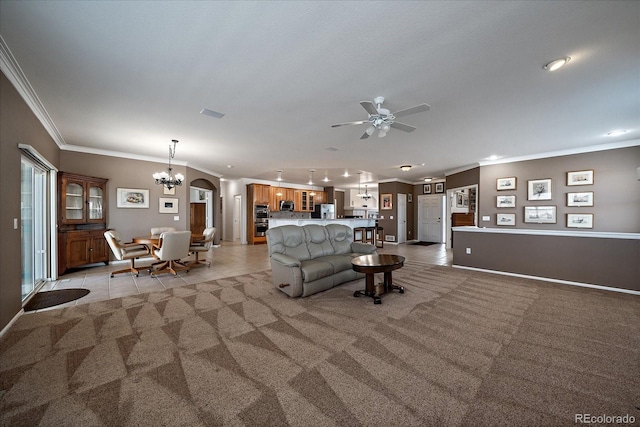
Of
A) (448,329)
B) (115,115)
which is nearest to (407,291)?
(448,329)

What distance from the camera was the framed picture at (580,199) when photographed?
204 inches

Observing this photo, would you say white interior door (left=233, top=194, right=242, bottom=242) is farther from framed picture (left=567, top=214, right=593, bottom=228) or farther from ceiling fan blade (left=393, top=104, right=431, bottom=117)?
framed picture (left=567, top=214, right=593, bottom=228)

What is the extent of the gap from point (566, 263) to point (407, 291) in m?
3.20

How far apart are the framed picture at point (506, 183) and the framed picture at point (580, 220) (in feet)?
4.09

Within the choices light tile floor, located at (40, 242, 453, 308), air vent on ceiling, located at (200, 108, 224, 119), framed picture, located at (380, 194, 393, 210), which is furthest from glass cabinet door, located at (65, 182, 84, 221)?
framed picture, located at (380, 194, 393, 210)

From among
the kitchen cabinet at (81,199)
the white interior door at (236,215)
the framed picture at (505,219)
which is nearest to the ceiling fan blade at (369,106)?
the framed picture at (505,219)

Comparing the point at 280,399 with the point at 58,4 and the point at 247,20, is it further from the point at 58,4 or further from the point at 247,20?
the point at 58,4

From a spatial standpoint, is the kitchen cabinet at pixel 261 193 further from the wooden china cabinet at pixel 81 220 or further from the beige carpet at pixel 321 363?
the beige carpet at pixel 321 363

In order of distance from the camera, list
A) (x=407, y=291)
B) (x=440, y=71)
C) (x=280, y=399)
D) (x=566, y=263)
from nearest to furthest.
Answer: (x=280, y=399)
(x=440, y=71)
(x=407, y=291)
(x=566, y=263)

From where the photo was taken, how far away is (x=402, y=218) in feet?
34.5

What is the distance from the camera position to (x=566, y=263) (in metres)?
4.52

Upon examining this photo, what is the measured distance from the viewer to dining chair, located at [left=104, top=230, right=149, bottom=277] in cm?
454

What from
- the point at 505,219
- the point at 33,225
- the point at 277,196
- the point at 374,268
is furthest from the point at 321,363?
the point at 277,196

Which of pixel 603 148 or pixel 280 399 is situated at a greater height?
pixel 603 148
